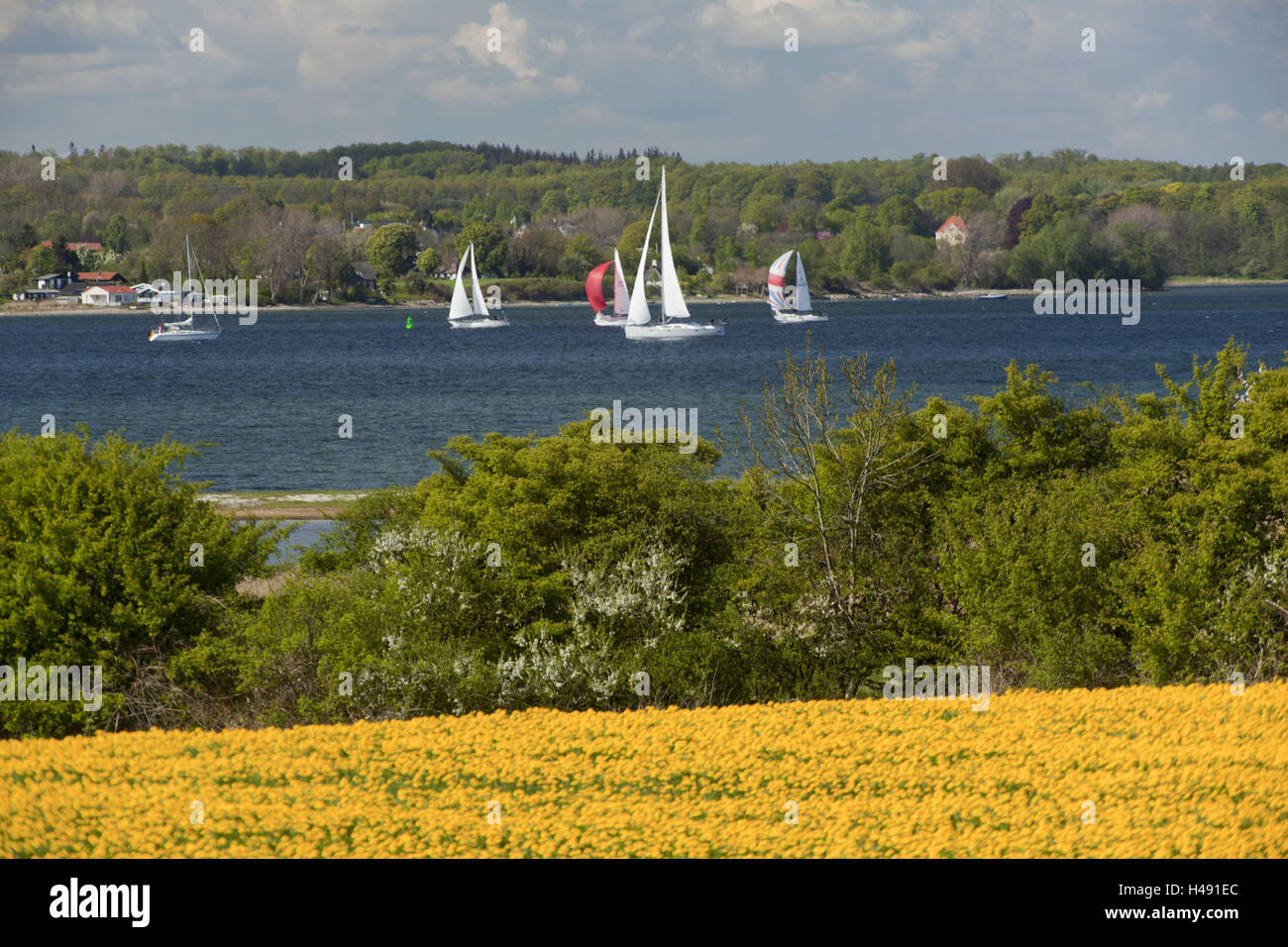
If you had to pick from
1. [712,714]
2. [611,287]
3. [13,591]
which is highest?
[611,287]

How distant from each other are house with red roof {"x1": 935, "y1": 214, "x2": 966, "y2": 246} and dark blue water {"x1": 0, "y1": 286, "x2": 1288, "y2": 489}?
51658 millimetres

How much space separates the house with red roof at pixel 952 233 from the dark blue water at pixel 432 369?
169 ft

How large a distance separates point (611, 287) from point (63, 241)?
84403mm

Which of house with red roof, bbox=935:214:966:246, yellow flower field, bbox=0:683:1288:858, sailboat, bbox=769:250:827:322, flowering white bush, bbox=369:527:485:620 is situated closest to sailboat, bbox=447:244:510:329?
sailboat, bbox=769:250:827:322

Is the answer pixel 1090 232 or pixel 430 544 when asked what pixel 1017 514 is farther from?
pixel 1090 232

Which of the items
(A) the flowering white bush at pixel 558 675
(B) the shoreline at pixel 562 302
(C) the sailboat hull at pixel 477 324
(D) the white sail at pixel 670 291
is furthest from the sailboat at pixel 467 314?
(A) the flowering white bush at pixel 558 675

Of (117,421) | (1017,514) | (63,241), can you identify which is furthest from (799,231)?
(1017,514)

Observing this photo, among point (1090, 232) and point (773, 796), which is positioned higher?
point (1090, 232)

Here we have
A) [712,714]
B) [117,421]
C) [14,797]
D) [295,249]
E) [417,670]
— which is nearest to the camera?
[14,797]

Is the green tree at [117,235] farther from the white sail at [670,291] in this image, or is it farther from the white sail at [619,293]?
the white sail at [670,291]

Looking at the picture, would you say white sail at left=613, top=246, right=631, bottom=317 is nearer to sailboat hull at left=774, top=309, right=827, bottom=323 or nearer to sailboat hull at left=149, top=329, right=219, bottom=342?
sailboat hull at left=774, top=309, right=827, bottom=323

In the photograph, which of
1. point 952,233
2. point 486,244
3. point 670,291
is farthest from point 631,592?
point 952,233

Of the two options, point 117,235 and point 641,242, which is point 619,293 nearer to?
point 641,242

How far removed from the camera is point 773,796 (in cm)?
1027
